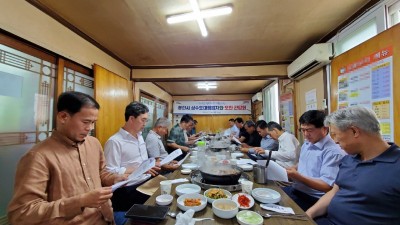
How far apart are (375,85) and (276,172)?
138cm

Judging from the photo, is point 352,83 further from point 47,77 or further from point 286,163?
point 47,77

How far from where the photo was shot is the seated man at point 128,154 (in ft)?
6.03

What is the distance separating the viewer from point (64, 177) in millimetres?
1033

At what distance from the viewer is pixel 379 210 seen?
110cm

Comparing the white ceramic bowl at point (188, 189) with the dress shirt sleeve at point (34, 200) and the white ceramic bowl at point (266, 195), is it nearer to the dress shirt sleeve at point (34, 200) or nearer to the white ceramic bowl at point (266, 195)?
the white ceramic bowl at point (266, 195)

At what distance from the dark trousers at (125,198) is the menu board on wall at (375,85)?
7.74 ft

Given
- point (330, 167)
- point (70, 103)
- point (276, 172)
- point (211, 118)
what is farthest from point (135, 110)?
point (211, 118)

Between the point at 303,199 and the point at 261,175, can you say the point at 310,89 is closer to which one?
the point at 303,199

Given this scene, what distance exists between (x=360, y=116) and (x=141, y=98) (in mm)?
4433

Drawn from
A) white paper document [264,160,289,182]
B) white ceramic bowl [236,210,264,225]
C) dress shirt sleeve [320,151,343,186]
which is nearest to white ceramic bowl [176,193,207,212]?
white ceramic bowl [236,210,264,225]

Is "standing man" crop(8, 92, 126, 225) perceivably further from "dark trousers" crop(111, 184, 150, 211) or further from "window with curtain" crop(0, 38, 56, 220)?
"window with curtain" crop(0, 38, 56, 220)

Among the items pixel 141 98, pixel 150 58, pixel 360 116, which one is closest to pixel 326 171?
pixel 360 116

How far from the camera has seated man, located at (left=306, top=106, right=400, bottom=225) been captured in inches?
42.4

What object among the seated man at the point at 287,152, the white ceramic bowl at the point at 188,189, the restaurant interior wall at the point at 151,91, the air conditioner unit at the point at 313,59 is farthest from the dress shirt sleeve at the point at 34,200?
the restaurant interior wall at the point at 151,91
